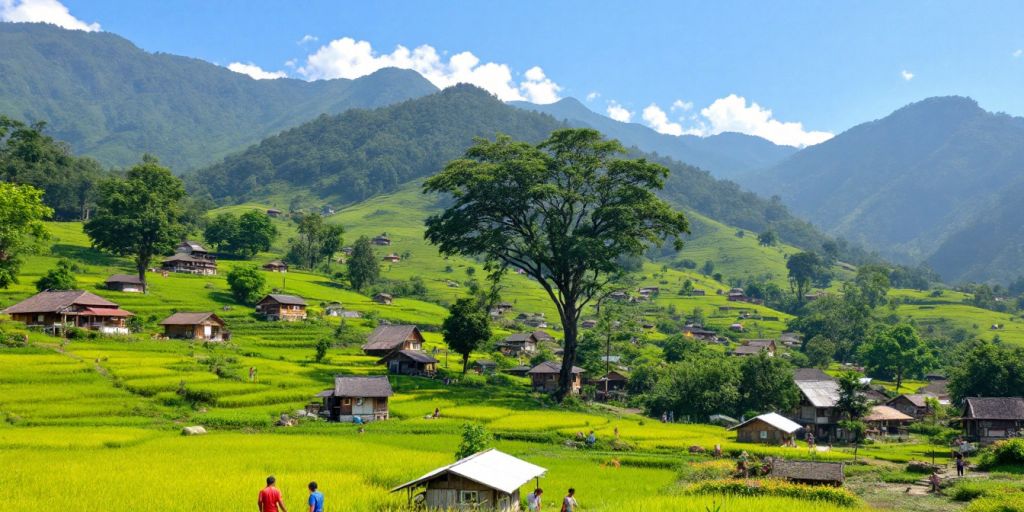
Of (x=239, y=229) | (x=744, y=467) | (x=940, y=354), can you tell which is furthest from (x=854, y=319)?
(x=239, y=229)

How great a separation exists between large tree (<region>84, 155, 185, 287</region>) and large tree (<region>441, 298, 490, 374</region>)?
38575 mm

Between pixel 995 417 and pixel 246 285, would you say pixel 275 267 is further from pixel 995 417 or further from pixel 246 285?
pixel 995 417

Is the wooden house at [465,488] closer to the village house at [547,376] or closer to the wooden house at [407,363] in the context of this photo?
the wooden house at [407,363]

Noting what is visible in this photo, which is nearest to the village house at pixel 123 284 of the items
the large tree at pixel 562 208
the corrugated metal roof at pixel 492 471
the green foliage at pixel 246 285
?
the green foliage at pixel 246 285

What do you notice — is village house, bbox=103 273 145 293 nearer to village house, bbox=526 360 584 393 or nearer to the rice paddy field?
the rice paddy field

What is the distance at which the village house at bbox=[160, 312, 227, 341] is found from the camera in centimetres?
6525

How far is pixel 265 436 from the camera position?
120ft

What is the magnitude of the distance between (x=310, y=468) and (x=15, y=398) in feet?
75.1

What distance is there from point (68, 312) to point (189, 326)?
32.9 feet

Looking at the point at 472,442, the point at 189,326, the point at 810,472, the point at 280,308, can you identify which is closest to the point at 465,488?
the point at 472,442

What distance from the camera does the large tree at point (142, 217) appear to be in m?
77.5

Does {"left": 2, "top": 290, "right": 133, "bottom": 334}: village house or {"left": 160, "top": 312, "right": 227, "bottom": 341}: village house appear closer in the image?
{"left": 2, "top": 290, "right": 133, "bottom": 334}: village house

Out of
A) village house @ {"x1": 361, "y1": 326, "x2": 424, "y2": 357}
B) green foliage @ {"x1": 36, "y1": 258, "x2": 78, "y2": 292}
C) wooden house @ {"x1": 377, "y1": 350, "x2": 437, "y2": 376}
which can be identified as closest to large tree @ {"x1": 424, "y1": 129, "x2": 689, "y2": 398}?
wooden house @ {"x1": 377, "y1": 350, "x2": 437, "y2": 376}

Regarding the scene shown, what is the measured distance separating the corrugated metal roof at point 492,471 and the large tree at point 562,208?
3064 centimetres
